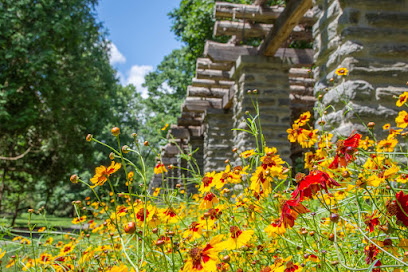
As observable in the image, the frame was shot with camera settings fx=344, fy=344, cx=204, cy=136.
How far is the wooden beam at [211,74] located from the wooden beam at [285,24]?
170 centimetres

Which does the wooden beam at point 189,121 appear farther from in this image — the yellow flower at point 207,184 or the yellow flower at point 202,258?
the yellow flower at point 202,258

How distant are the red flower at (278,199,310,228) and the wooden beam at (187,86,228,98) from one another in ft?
23.1

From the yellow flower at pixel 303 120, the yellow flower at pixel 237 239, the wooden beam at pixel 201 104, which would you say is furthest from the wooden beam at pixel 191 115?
the yellow flower at pixel 237 239

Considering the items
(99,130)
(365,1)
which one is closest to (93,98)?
(99,130)

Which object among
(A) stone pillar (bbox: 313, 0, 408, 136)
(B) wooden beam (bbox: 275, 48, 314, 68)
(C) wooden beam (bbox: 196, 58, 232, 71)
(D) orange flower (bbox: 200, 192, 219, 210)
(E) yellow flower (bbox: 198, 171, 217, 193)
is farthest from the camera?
(C) wooden beam (bbox: 196, 58, 232, 71)

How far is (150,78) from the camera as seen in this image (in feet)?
66.4

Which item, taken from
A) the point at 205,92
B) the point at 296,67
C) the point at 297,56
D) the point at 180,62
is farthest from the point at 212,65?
the point at 180,62

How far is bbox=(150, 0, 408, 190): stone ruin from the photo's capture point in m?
2.90

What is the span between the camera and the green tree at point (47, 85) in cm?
977

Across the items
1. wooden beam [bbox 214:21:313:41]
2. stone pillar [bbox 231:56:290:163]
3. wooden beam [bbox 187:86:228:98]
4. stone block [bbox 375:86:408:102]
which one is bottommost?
stone block [bbox 375:86:408:102]

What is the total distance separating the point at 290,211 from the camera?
0.93 metres

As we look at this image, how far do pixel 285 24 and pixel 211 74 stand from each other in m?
2.61

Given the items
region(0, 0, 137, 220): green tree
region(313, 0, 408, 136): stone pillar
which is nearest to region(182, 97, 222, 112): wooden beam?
region(0, 0, 137, 220): green tree

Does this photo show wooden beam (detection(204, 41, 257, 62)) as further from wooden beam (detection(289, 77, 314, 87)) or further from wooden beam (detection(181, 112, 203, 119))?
wooden beam (detection(181, 112, 203, 119))
